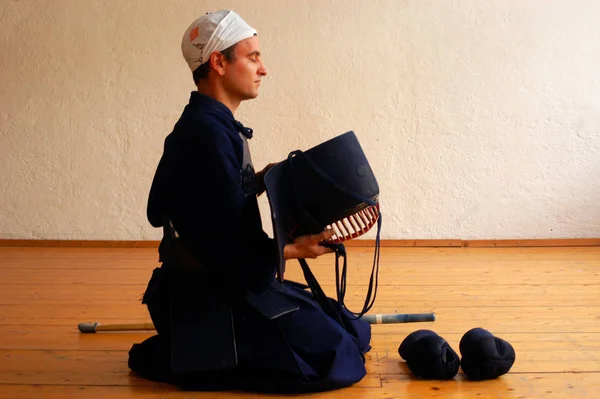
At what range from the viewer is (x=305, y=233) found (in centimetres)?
213

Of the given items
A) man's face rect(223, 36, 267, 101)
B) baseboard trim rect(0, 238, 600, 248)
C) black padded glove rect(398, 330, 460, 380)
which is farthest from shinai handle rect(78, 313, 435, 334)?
baseboard trim rect(0, 238, 600, 248)

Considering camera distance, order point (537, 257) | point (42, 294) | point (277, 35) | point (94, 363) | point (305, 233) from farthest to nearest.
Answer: point (277, 35)
point (537, 257)
point (42, 294)
point (94, 363)
point (305, 233)

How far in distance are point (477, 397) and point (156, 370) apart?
965 mm

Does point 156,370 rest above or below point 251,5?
below

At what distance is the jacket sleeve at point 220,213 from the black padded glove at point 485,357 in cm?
67

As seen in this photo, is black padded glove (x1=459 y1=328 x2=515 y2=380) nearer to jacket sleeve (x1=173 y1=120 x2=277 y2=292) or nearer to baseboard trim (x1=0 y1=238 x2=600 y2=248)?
jacket sleeve (x1=173 y1=120 x2=277 y2=292)

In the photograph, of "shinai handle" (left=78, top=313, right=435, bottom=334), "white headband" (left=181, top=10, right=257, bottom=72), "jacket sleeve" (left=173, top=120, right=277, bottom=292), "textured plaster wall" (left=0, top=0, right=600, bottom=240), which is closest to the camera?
"jacket sleeve" (left=173, top=120, right=277, bottom=292)

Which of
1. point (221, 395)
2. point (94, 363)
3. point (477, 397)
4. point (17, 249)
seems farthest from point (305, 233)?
point (17, 249)

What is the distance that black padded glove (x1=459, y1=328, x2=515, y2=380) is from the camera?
89.4 inches

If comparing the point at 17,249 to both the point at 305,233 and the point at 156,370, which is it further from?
the point at 305,233

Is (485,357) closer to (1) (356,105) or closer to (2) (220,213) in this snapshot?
(2) (220,213)

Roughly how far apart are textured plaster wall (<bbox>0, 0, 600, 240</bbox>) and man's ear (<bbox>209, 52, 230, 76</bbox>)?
9.65 ft

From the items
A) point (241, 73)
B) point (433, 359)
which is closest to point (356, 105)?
point (241, 73)

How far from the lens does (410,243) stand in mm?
5219
